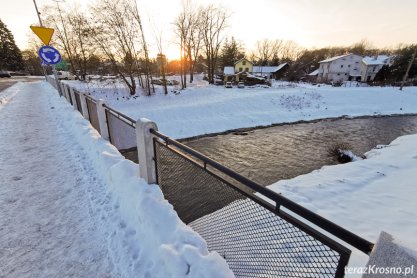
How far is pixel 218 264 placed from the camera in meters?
2.28

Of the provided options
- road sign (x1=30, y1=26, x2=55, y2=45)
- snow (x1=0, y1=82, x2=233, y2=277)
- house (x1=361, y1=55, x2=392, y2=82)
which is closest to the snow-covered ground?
snow (x1=0, y1=82, x2=233, y2=277)

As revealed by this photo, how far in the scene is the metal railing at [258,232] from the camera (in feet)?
4.65

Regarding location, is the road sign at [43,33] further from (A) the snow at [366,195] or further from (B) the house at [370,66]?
(B) the house at [370,66]

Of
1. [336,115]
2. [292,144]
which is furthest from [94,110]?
[336,115]

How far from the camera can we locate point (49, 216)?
3.60 m

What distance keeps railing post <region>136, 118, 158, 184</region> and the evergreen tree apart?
82.9m

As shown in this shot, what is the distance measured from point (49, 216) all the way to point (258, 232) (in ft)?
11.1

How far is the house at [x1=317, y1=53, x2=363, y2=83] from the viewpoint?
51.9 m

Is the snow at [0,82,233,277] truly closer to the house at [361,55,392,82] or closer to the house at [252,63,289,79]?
the house at [252,63,289,79]

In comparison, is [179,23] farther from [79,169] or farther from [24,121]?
[79,169]

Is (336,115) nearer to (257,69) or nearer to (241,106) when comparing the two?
(241,106)

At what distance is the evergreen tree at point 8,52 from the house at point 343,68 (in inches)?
3369

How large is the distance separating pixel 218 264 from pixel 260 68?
222 feet

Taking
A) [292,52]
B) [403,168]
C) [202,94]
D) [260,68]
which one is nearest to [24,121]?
[403,168]
